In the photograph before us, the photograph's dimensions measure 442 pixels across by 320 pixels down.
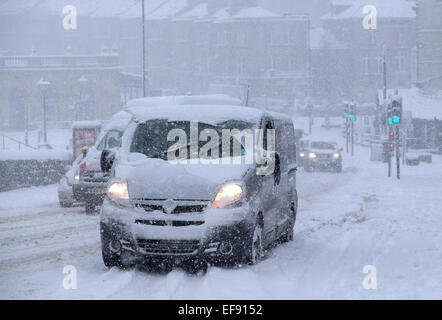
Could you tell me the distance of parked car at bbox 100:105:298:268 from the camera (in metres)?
8.72

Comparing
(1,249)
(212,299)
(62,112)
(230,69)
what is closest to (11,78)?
(62,112)

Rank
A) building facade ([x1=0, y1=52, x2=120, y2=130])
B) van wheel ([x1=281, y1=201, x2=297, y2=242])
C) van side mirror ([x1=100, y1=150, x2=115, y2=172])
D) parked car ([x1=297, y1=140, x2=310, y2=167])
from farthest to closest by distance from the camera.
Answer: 1. building facade ([x1=0, y1=52, x2=120, y2=130])
2. parked car ([x1=297, y1=140, x2=310, y2=167])
3. van wheel ([x1=281, y1=201, x2=297, y2=242])
4. van side mirror ([x1=100, y1=150, x2=115, y2=172])

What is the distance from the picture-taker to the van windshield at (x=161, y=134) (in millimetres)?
9797

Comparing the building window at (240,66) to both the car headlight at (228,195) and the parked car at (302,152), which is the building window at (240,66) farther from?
the car headlight at (228,195)

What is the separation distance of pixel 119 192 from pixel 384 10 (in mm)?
90657

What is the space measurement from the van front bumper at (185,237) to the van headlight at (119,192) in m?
0.13

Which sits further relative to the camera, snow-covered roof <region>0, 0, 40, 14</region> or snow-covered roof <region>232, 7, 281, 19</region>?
snow-covered roof <region>0, 0, 40, 14</region>

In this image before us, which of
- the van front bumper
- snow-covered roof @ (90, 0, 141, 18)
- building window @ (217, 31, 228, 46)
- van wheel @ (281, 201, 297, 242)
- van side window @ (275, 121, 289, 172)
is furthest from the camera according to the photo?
snow-covered roof @ (90, 0, 141, 18)

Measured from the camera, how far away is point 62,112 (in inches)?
2689

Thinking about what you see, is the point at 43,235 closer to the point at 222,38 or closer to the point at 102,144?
the point at 102,144

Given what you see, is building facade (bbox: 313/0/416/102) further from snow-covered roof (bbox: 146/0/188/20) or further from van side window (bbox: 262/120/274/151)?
van side window (bbox: 262/120/274/151)

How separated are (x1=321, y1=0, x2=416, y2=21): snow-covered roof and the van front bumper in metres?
88.3

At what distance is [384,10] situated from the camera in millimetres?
95375

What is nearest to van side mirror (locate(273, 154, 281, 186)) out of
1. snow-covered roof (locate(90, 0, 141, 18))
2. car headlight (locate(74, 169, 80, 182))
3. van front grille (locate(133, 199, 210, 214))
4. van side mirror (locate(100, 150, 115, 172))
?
van front grille (locate(133, 199, 210, 214))
